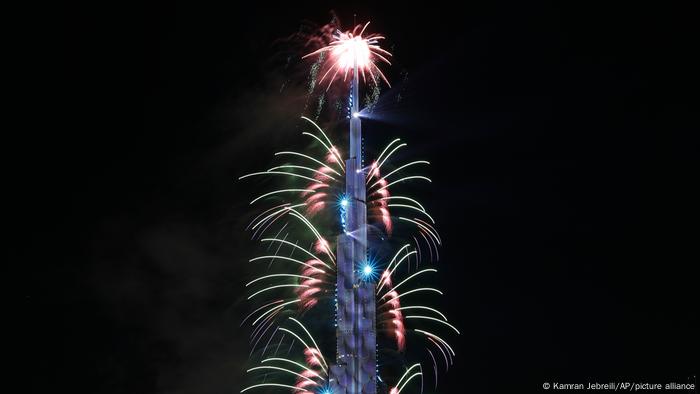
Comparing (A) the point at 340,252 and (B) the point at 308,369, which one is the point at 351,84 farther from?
(B) the point at 308,369

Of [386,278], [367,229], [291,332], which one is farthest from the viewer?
[367,229]

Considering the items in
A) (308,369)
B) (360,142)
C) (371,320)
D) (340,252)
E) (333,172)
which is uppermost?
(360,142)

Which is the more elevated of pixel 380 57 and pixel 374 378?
pixel 380 57

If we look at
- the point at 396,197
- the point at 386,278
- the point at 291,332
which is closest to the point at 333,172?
the point at 396,197

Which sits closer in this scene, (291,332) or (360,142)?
(291,332)

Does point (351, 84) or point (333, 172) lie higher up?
point (351, 84)

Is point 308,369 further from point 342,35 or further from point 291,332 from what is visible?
point 342,35

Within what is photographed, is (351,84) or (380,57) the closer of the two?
(380,57)

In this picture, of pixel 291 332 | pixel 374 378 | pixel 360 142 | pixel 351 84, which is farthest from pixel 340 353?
pixel 351 84

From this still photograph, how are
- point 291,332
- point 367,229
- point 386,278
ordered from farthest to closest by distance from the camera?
1. point 367,229
2. point 386,278
3. point 291,332
